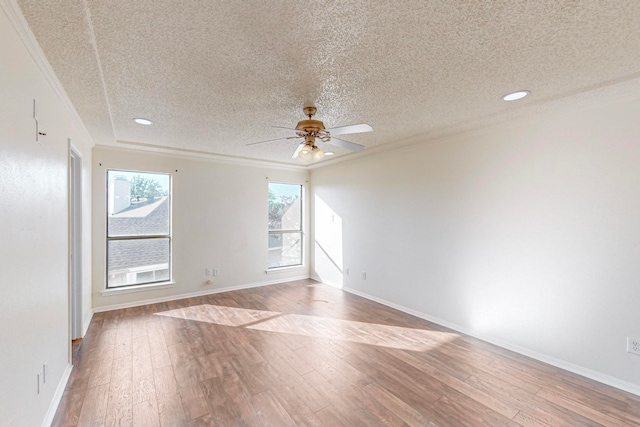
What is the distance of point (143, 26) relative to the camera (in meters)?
1.54

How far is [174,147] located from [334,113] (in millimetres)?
2860

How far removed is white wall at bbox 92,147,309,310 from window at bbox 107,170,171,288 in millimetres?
124

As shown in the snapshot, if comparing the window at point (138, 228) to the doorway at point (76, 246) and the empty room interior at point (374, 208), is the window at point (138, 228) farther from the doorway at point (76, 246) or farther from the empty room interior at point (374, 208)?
the doorway at point (76, 246)

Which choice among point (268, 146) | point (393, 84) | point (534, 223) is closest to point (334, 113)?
point (393, 84)

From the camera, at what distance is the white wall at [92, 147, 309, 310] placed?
4070 mm

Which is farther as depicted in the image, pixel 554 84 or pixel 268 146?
pixel 268 146

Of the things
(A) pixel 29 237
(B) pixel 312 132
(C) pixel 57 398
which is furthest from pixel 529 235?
(C) pixel 57 398

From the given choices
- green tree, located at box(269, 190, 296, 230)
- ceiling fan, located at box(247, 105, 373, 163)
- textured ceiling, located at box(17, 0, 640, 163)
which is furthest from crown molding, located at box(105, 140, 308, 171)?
ceiling fan, located at box(247, 105, 373, 163)

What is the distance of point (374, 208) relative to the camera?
15.3 feet

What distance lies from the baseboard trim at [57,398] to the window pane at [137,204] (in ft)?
7.44

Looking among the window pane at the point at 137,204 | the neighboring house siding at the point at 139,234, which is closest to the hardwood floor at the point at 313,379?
the neighboring house siding at the point at 139,234

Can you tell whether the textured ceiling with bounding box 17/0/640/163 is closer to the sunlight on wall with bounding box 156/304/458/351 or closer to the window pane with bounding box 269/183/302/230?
the sunlight on wall with bounding box 156/304/458/351

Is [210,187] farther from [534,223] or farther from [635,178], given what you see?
[635,178]

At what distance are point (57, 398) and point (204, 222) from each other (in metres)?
3.11
